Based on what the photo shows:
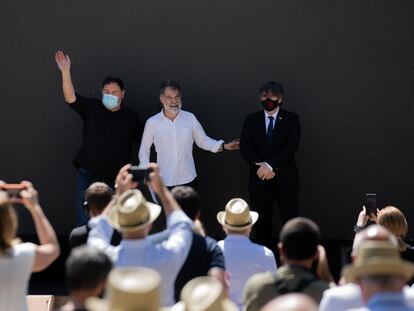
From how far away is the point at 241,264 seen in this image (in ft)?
15.4

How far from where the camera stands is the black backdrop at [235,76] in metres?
8.23

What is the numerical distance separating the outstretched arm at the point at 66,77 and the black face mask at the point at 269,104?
185 centimetres

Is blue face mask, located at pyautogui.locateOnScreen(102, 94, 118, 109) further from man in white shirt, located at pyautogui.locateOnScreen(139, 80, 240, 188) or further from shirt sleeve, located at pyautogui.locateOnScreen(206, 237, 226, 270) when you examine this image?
shirt sleeve, located at pyautogui.locateOnScreen(206, 237, 226, 270)

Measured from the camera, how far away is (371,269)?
122 inches

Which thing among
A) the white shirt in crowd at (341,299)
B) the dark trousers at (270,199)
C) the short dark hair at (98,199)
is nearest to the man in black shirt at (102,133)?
the dark trousers at (270,199)

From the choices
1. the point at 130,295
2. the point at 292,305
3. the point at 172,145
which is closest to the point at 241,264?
the point at 130,295

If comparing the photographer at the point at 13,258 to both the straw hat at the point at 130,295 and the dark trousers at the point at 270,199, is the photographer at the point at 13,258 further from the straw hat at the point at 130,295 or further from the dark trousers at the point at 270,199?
the dark trousers at the point at 270,199

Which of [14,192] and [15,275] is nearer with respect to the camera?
[15,275]

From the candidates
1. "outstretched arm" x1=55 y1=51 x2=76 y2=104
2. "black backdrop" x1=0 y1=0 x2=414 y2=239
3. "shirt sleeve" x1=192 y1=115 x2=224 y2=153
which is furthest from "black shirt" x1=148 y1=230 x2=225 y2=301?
"black backdrop" x1=0 y1=0 x2=414 y2=239

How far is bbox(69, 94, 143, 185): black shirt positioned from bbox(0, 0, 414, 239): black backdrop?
58 cm

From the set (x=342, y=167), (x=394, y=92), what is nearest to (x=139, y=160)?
(x=342, y=167)

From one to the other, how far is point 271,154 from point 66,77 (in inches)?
82.7

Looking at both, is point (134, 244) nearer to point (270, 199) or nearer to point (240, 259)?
point (240, 259)

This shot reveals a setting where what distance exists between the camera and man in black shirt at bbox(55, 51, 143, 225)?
7887 mm
